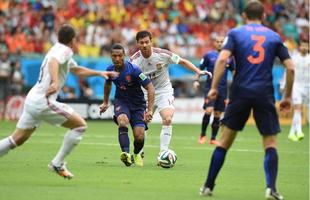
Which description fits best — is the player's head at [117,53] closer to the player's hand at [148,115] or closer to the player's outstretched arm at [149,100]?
the player's outstretched arm at [149,100]

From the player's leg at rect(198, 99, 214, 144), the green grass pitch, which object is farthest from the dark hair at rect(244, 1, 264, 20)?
the player's leg at rect(198, 99, 214, 144)

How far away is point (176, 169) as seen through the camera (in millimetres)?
14578

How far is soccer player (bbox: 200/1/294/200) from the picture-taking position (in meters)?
10.6

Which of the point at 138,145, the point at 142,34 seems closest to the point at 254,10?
the point at 142,34

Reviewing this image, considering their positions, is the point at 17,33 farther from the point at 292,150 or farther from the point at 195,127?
the point at 292,150

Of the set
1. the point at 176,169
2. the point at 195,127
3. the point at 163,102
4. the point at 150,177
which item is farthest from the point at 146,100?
the point at 195,127

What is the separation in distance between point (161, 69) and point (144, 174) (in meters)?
3.01

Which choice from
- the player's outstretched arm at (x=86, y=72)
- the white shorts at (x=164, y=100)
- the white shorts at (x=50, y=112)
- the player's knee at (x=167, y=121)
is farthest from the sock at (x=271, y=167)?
the white shorts at (x=164, y=100)

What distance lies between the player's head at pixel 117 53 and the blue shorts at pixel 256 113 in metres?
3.89

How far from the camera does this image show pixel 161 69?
630 inches

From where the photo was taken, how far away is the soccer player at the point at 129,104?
1462 cm

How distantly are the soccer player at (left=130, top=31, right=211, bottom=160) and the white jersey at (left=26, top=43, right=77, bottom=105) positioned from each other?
12.1ft

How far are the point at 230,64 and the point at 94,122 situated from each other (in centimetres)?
878

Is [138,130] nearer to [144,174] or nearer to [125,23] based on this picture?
[144,174]
